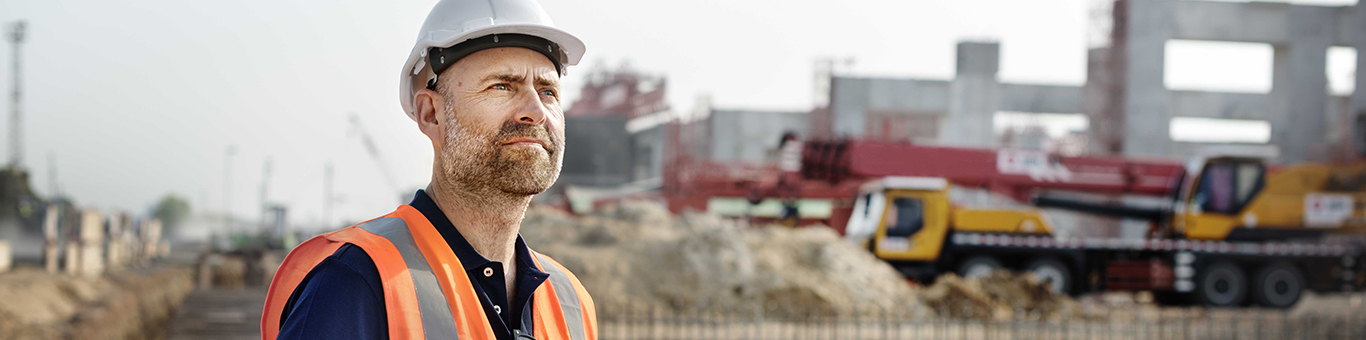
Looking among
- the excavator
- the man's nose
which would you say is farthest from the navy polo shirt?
the excavator

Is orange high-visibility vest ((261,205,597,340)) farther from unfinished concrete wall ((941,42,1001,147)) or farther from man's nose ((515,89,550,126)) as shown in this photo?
unfinished concrete wall ((941,42,1001,147))

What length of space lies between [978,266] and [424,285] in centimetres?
1630

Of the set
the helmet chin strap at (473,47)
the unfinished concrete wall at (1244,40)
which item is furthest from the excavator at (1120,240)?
the helmet chin strap at (473,47)

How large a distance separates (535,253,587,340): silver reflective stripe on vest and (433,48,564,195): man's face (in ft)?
1.04

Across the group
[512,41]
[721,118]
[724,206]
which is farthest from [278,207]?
[512,41]

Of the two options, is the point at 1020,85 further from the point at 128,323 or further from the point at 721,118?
the point at 128,323

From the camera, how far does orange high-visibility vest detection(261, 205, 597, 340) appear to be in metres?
1.34

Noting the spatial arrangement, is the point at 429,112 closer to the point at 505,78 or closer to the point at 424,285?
the point at 505,78

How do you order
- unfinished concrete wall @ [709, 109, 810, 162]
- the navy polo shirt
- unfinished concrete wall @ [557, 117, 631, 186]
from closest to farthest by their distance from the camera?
the navy polo shirt < unfinished concrete wall @ [709, 109, 810, 162] < unfinished concrete wall @ [557, 117, 631, 186]

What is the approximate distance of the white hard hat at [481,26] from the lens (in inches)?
59.4

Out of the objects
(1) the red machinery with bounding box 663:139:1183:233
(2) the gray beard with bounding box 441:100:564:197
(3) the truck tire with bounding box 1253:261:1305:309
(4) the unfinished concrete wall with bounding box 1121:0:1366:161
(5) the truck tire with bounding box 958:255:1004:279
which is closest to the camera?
(2) the gray beard with bounding box 441:100:564:197

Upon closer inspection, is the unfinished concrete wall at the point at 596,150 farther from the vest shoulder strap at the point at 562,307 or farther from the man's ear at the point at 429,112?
the man's ear at the point at 429,112

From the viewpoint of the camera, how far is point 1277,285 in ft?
57.9

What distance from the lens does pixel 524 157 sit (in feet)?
4.86
